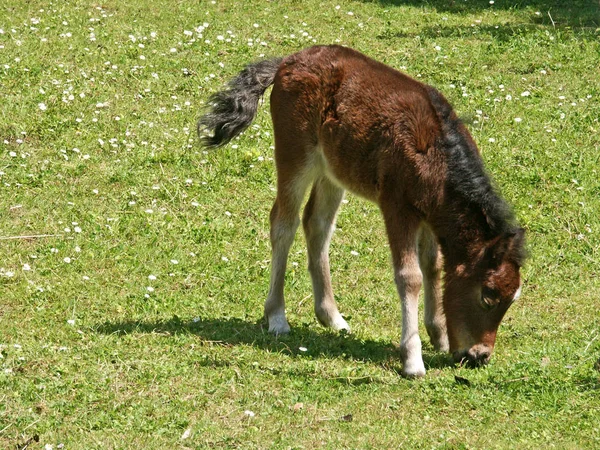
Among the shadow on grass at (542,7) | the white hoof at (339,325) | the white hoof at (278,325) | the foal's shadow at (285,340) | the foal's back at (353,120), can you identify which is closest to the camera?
the foal's back at (353,120)

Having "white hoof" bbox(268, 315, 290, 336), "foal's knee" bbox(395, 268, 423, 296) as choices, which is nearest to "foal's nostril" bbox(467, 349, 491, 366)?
"foal's knee" bbox(395, 268, 423, 296)

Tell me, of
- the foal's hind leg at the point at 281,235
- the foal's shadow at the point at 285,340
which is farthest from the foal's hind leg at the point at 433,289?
the foal's hind leg at the point at 281,235

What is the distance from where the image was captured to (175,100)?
11836mm

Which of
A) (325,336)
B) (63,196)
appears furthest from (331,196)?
(63,196)

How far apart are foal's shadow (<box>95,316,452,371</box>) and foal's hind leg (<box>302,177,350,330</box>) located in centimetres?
20

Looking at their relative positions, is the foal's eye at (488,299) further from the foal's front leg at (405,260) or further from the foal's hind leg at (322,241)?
the foal's hind leg at (322,241)

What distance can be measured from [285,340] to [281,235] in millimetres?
847

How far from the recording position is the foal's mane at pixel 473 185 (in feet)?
23.0

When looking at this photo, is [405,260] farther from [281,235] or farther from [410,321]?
[281,235]

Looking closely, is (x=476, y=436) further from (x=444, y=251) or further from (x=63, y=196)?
(x=63, y=196)

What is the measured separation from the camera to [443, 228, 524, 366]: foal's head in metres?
6.93

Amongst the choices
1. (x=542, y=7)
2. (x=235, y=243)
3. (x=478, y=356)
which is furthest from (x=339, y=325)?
(x=542, y=7)

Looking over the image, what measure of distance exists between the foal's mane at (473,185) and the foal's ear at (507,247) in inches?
4.1

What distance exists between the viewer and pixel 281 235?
25.4 ft
